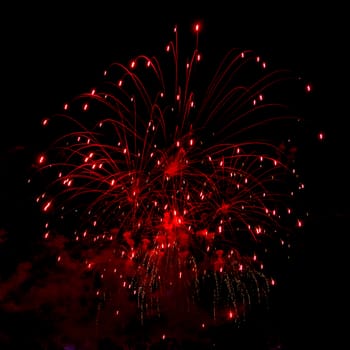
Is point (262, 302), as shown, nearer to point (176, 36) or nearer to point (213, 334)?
point (213, 334)

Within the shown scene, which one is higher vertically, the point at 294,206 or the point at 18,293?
the point at 294,206

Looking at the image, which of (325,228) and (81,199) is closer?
(81,199)

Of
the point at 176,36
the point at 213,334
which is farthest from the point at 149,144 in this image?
the point at 213,334

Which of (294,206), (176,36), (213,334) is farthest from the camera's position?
(294,206)

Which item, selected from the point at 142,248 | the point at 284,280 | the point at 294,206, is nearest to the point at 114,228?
the point at 142,248

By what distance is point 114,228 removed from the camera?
8.51m

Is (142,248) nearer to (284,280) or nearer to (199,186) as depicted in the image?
(199,186)

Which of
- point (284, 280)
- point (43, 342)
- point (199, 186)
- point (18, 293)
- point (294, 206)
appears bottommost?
point (43, 342)

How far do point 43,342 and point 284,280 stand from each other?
4.01 meters

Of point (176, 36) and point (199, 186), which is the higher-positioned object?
point (176, 36)

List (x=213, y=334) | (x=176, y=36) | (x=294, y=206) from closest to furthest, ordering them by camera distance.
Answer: (x=176, y=36)
(x=213, y=334)
(x=294, y=206)

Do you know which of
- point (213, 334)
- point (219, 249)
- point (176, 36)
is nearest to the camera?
point (176, 36)

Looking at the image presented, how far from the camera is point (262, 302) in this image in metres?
8.84

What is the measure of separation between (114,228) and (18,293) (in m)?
1.70
